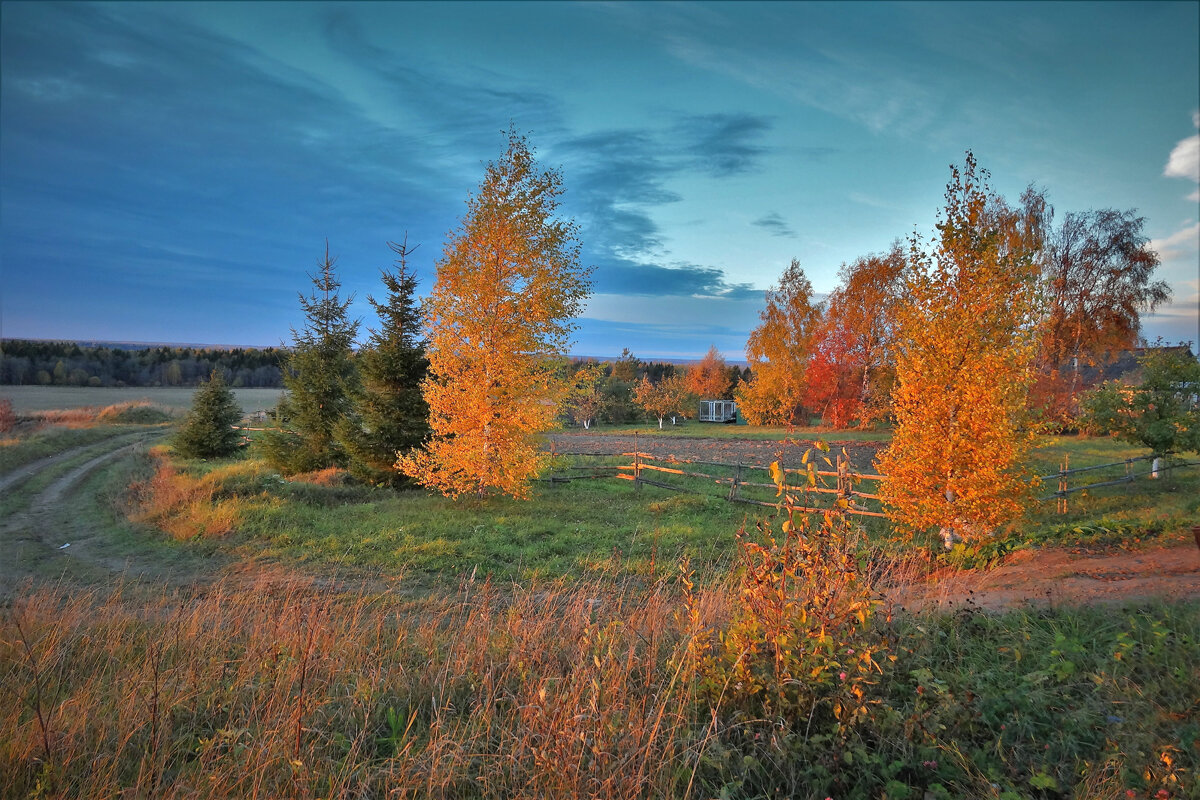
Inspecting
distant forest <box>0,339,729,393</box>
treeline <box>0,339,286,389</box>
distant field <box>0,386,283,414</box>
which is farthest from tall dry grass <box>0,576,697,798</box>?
treeline <box>0,339,286,389</box>

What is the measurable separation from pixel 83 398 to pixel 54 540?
5617 cm

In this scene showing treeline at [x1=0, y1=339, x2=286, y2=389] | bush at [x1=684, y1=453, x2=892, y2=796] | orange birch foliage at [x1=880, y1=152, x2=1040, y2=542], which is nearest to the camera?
bush at [x1=684, y1=453, x2=892, y2=796]

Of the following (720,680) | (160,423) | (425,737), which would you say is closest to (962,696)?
(720,680)

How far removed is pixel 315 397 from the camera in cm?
1877

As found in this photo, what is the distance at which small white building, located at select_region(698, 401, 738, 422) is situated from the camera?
49.7 metres

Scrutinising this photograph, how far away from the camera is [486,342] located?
522 inches

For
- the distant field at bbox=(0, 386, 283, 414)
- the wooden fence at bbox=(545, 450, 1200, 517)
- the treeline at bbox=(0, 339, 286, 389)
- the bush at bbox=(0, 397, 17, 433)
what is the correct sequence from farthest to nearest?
the treeline at bbox=(0, 339, 286, 389), the distant field at bbox=(0, 386, 283, 414), the bush at bbox=(0, 397, 17, 433), the wooden fence at bbox=(545, 450, 1200, 517)

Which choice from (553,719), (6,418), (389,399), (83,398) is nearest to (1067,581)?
(553,719)

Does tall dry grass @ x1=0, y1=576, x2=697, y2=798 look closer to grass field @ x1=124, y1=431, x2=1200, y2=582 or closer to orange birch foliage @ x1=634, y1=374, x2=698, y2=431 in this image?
grass field @ x1=124, y1=431, x2=1200, y2=582

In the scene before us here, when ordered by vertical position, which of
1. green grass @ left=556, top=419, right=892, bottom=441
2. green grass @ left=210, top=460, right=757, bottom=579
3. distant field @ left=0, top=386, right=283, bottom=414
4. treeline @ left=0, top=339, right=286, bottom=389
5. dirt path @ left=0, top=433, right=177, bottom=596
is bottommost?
dirt path @ left=0, top=433, right=177, bottom=596

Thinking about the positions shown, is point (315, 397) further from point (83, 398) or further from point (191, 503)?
point (83, 398)

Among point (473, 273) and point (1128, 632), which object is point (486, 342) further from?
point (1128, 632)

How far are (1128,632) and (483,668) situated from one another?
5501mm

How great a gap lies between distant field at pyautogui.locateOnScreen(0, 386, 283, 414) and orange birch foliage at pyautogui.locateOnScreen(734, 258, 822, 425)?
35.3 metres
